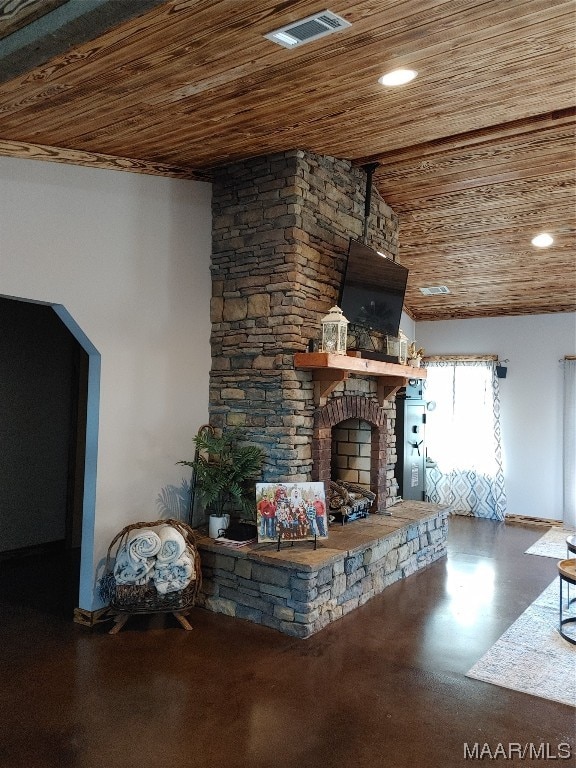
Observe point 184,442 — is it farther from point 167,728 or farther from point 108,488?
point 167,728

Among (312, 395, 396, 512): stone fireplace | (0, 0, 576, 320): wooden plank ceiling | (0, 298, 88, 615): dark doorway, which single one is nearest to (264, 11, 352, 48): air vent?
(0, 0, 576, 320): wooden plank ceiling

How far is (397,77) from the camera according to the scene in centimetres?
307

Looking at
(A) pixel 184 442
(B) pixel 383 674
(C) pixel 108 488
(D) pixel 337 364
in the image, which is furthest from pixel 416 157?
(B) pixel 383 674

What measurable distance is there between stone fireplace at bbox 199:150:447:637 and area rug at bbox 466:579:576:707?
40.8 inches

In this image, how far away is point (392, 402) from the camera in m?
5.72

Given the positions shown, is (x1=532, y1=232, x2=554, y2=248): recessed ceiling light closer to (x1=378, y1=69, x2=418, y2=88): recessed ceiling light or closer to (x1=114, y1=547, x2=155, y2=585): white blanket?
(x1=378, y1=69, x2=418, y2=88): recessed ceiling light

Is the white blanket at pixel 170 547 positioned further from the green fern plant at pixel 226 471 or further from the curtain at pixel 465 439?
the curtain at pixel 465 439

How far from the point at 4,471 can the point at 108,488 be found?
1812 mm

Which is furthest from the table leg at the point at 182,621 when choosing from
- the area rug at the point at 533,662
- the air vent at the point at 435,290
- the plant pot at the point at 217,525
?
the air vent at the point at 435,290

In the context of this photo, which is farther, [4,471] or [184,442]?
[4,471]

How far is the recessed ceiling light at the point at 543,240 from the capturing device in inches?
222

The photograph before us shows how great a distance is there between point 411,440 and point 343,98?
4.66 metres

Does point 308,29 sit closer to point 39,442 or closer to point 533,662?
point 533,662

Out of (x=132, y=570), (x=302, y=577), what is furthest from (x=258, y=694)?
(x=132, y=570)
